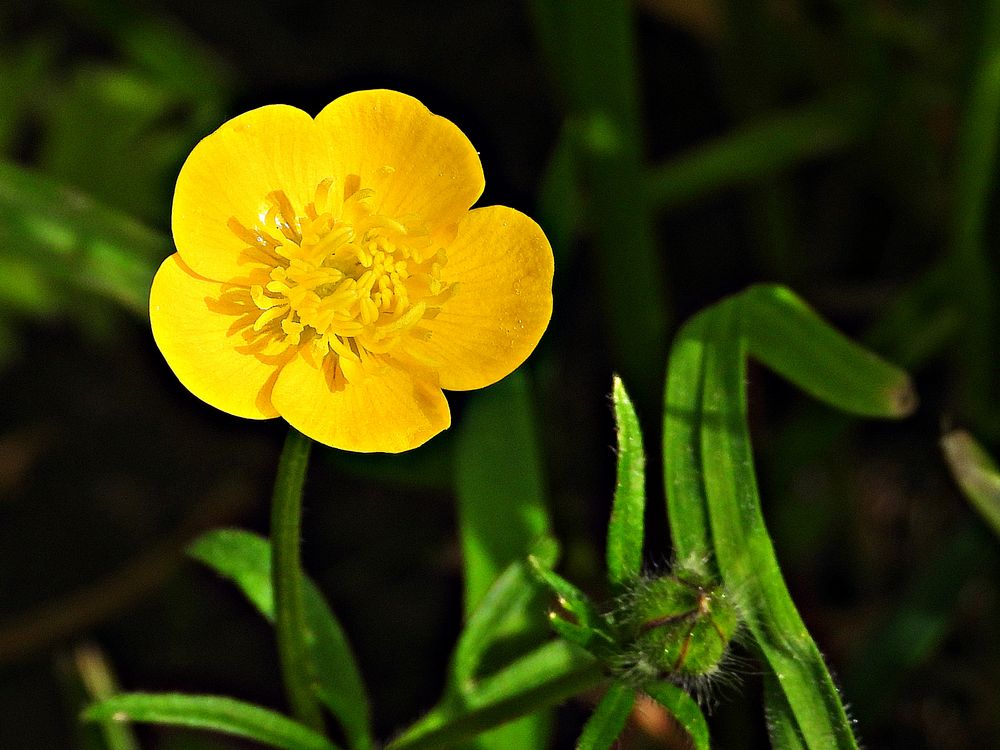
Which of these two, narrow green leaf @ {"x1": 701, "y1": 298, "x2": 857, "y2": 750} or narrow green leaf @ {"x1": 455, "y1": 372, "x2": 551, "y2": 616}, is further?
narrow green leaf @ {"x1": 455, "y1": 372, "x2": 551, "y2": 616}

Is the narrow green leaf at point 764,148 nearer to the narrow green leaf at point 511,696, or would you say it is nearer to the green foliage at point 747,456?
the green foliage at point 747,456

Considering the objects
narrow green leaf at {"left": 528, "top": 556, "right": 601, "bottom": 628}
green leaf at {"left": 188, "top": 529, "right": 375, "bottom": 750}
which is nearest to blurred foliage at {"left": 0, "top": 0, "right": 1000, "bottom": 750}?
green leaf at {"left": 188, "top": 529, "right": 375, "bottom": 750}

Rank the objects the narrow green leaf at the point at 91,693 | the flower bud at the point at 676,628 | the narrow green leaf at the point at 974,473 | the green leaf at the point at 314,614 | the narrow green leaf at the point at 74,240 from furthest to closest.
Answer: the narrow green leaf at the point at 74,240
the narrow green leaf at the point at 91,693
the narrow green leaf at the point at 974,473
the green leaf at the point at 314,614
the flower bud at the point at 676,628

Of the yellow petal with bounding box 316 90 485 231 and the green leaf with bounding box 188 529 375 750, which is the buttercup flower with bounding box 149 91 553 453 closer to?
the yellow petal with bounding box 316 90 485 231

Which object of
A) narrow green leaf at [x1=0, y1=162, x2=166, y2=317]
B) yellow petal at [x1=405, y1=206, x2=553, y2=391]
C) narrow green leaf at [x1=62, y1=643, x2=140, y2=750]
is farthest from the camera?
narrow green leaf at [x1=0, y1=162, x2=166, y2=317]

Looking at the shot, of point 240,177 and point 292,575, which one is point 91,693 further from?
point 240,177

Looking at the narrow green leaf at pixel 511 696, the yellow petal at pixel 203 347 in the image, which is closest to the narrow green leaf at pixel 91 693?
the narrow green leaf at pixel 511 696

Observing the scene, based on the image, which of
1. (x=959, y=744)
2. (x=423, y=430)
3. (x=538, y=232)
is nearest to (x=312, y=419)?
(x=423, y=430)
